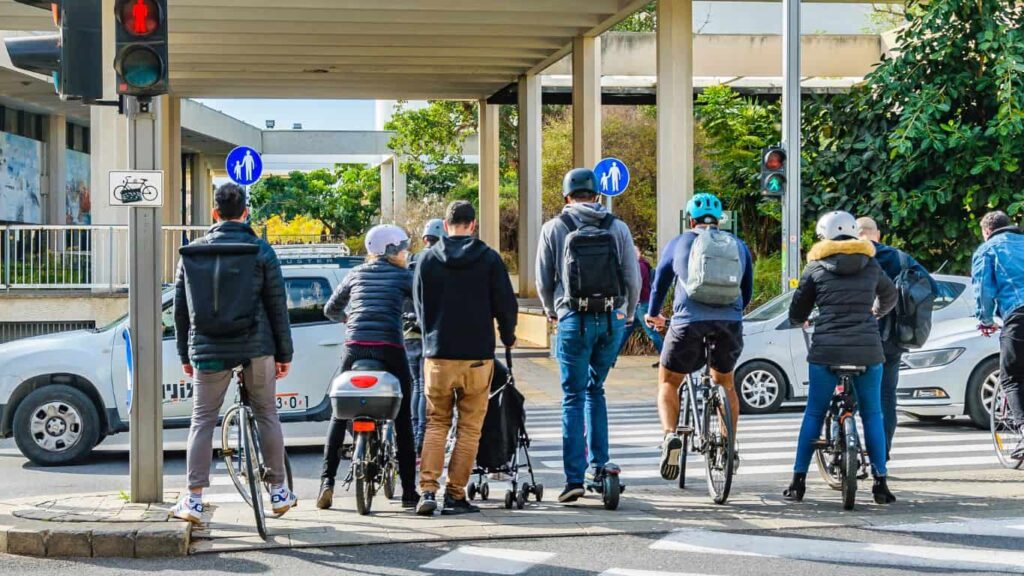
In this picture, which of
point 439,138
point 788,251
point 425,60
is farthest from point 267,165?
point 788,251

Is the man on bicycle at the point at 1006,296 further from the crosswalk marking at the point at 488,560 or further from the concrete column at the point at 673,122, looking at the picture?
A: the concrete column at the point at 673,122

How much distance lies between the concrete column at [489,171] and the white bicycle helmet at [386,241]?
27892 millimetres

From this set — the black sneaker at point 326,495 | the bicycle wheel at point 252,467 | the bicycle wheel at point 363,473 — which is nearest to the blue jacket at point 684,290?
the bicycle wheel at point 363,473

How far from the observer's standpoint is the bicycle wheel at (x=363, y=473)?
27.3ft

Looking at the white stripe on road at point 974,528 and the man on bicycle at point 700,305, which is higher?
the man on bicycle at point 700,305

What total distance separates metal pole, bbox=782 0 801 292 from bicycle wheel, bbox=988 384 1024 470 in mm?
7224

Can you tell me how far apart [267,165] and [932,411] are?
215 ft

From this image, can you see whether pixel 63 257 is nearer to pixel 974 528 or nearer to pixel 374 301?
pixel 374 301

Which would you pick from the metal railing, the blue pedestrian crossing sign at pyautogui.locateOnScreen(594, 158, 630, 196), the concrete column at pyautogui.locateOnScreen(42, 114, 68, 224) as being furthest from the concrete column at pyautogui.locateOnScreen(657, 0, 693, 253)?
the concrete column at pyautogui.locateOnScreen(42, 114, 68, 224)

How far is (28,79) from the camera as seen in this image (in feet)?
97.1

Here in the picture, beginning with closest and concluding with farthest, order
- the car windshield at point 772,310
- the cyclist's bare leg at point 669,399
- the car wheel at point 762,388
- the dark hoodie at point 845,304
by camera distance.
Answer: the dark hoodie at point 845,304 → the cyclist's bare leg at point 669,399 → the car wheel at point 762,388 → the car windshield at point 772,310

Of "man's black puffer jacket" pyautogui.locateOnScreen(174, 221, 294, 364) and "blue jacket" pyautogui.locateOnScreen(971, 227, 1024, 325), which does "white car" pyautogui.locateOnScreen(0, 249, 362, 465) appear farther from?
"blue jacket" pyautogui.locateOnScreen(971, 227, 1024, 325)

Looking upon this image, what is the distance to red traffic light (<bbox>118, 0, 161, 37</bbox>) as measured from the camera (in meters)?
8.01

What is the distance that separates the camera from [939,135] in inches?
787
